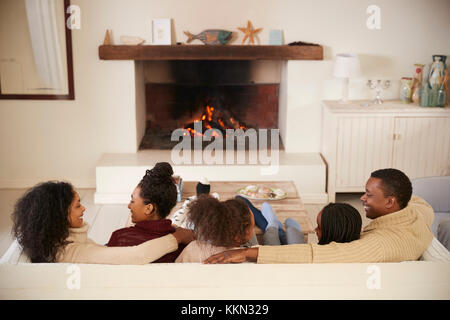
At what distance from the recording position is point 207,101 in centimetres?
511

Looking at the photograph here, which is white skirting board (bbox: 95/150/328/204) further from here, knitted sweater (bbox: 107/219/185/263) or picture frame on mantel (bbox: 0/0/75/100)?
knitted sweater (bbox: 107/219/185/263)

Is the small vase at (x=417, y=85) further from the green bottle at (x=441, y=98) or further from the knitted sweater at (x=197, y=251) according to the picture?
the knitted sweater at (x=197, y=251)

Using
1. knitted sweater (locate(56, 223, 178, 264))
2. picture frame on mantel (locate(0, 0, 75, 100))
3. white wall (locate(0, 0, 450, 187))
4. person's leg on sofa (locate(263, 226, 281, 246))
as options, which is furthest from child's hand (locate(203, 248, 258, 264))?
picture frame on mantel (locate(0, 0, 75, 100))

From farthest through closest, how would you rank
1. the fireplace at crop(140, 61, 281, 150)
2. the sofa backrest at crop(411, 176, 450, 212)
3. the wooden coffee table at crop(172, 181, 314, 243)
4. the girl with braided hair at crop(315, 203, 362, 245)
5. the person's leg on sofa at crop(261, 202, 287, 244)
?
the fireplace at crop(140, 61, 281, 150) → the sofa backrest at crop(411, 176, 450, 212) → the wooden coffee table at crop(172, 181, 314, 243) → the person's leg on sofa at crop(261, 202, 287, 244) → the girl with braided hair at crop(315, 203, 362, 245)

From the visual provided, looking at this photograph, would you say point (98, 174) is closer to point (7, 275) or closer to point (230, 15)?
point (230, 15)

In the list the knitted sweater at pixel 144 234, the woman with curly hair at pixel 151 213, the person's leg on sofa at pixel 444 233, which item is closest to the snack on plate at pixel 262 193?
the person's leg on sofa at pixel 444 233

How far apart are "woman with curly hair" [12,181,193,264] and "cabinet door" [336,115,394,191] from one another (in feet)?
8.79

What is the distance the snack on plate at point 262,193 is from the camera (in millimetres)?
3419

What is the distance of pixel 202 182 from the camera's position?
3.52 meters

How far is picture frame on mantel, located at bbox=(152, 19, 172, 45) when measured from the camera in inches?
181

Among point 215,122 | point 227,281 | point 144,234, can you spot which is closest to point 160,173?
point 144,234

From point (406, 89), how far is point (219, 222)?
3209mm

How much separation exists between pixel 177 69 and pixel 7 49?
4.61ft

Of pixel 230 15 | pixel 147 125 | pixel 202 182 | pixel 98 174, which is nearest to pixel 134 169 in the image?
pixel 98 174
